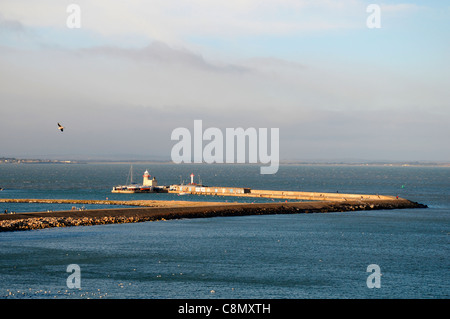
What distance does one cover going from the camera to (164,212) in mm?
80750

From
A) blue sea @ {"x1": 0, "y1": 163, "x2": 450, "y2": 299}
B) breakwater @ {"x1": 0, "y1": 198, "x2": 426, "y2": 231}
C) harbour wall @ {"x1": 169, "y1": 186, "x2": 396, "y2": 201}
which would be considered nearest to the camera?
blue sea @ {"x1": 0, "y1": 163, "x2": 450, "y2": 299}

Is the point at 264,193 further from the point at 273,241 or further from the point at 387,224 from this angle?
the point at 273,241

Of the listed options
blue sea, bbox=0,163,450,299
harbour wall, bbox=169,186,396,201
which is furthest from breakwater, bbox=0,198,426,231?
harbour wall, bbox=169,186,396,201

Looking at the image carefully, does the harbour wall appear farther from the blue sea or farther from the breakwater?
the blue sea

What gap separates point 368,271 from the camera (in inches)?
1775

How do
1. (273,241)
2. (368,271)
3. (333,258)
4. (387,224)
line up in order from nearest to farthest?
(368,271)
(333,258)
(273,241)
(387,224)

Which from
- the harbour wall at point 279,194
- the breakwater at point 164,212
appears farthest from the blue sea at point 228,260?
the harbour wall at point 279,194

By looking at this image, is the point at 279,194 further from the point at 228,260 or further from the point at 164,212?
the point at 228,260

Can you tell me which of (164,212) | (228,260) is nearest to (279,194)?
(164,212)

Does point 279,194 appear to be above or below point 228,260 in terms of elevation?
above

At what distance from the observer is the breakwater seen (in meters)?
66.9
